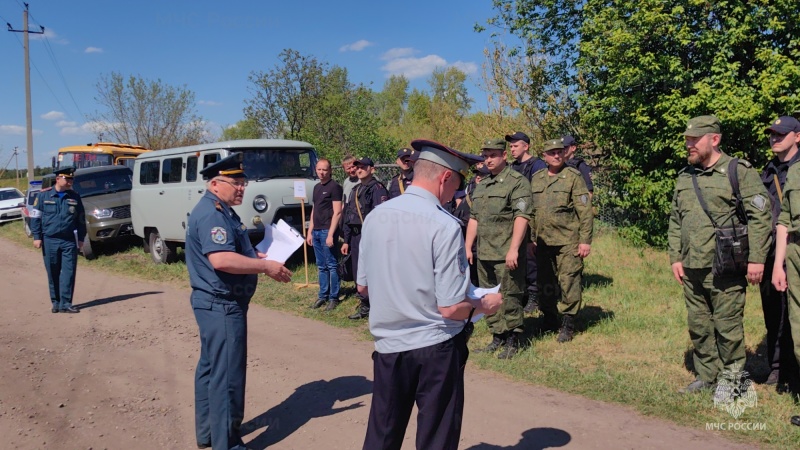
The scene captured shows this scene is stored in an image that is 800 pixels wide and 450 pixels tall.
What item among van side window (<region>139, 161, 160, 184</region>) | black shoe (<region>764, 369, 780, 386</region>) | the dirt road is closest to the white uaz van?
van side window (<region>139, 161, 160, 184</region>)

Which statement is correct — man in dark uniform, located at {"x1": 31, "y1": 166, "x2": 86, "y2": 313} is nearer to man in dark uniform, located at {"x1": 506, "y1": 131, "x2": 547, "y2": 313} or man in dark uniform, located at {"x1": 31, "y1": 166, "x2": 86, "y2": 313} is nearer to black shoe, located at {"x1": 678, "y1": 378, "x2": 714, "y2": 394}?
man in dark uniform, located at {"x1": 506, "y1": 131, "x2": 547, "y2": 313}

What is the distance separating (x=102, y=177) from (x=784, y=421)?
15256 mm

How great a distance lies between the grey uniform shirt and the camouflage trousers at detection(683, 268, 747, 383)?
271cm

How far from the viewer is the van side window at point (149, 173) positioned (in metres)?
13.2

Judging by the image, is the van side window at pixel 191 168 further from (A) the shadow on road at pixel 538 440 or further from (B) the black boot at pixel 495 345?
(A) the shadow on road at pixel 538 440

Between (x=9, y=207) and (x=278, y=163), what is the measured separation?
64.5ft

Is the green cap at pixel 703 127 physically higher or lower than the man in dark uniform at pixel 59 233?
higher


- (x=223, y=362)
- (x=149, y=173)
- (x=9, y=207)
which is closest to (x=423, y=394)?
(x=223, y=362)

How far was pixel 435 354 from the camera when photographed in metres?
2.91

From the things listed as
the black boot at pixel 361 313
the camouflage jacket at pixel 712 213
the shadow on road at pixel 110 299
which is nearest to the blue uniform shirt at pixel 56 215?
the shadow on road at pixel 110 299

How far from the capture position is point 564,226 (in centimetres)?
659

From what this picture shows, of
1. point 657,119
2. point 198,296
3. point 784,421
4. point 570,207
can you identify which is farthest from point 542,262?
point 657,119

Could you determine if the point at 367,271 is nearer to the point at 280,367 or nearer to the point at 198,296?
the point at 198,296

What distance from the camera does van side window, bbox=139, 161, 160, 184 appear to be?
13225 mm
